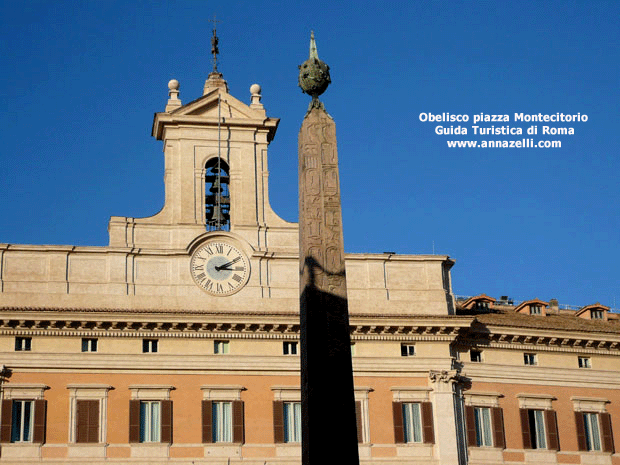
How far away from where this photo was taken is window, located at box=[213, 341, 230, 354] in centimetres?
3603

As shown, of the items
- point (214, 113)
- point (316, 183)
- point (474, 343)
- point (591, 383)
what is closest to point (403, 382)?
point (474, 343)

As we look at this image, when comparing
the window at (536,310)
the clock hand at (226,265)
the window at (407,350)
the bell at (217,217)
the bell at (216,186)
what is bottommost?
the window at (407,350)

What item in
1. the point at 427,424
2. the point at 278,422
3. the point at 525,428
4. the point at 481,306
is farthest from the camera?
the point at 481,306

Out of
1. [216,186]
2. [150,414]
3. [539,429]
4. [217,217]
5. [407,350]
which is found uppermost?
[216,186]

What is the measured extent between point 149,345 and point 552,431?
11.4 m

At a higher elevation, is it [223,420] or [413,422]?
[223,420]

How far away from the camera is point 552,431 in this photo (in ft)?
125

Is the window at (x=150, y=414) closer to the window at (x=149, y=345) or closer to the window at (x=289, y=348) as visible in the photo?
the window at (x=149, y=345)

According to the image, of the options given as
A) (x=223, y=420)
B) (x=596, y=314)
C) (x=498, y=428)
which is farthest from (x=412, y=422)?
(x=596, y=314)

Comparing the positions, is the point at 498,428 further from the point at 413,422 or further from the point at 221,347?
the point at 221,347

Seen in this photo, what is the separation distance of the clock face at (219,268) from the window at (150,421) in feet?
11.3

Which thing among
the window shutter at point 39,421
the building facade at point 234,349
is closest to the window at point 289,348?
the building facade at point 234,349

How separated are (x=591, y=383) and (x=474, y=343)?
3.85 meters

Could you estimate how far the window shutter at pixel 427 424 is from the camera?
3634 cm
